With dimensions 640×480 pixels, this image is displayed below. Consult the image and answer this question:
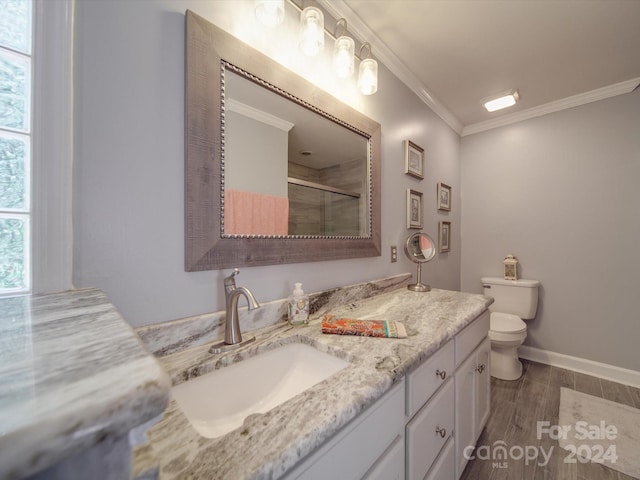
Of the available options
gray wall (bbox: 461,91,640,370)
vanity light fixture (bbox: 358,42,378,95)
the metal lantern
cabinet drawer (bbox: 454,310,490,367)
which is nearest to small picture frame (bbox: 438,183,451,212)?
gray wall (bbox: 461,91,640,370)

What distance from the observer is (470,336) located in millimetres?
1173

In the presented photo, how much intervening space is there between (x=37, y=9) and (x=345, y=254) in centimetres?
122

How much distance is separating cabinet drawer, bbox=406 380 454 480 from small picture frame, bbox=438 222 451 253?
148 centimetres

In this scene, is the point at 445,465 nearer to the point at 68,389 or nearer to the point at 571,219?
the point at 68,389

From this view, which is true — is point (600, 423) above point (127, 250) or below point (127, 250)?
below

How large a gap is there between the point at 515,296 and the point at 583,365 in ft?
2.32

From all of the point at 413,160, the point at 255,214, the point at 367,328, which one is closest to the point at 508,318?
the point at 413,160

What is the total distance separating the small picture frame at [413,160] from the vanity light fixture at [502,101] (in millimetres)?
738

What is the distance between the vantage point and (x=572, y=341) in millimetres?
2113

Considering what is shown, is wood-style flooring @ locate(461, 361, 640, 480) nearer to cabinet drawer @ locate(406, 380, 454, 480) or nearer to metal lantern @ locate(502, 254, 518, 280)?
cabinet drawer @ locate(406, 380, 454, 480)

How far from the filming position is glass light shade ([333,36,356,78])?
1157mm

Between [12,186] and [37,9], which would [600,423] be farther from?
[37,9]

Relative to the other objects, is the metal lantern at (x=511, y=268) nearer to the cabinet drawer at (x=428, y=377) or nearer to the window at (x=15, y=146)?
the cabinet drawer at (x=428, y=377)

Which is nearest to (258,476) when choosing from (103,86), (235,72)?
(103,86)
